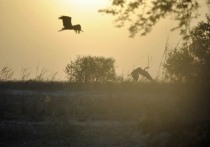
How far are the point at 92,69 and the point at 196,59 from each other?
36.2 feet

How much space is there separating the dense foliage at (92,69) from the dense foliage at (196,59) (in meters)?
9.05

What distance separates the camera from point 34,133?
45.4 ft

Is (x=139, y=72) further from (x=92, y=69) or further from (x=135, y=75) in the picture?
(x=92, y=69)

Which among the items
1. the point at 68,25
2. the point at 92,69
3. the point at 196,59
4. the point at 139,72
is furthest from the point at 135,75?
the point at 68,25

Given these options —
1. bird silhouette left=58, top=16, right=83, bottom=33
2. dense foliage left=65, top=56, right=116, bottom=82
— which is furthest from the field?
dense foliage left=65, top=56, right=116, bottom=82

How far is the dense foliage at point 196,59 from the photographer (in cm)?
1814

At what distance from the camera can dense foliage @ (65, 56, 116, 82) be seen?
28672 mm

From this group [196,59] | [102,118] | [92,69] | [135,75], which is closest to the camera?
[102,118]

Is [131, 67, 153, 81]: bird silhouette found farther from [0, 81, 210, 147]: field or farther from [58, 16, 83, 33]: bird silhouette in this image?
[58, 16, 83, 33]: bird silhouette

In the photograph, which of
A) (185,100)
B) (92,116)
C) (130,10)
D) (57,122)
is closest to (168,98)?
(185,100)

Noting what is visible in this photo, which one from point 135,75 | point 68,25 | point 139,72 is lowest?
point 135,75

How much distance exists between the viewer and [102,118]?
16391 mm

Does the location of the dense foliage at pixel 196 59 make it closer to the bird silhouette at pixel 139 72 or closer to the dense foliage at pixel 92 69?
the bird silhouette at pixel 139 72

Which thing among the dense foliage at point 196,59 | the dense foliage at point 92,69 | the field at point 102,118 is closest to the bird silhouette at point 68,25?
the field at point 102,118
